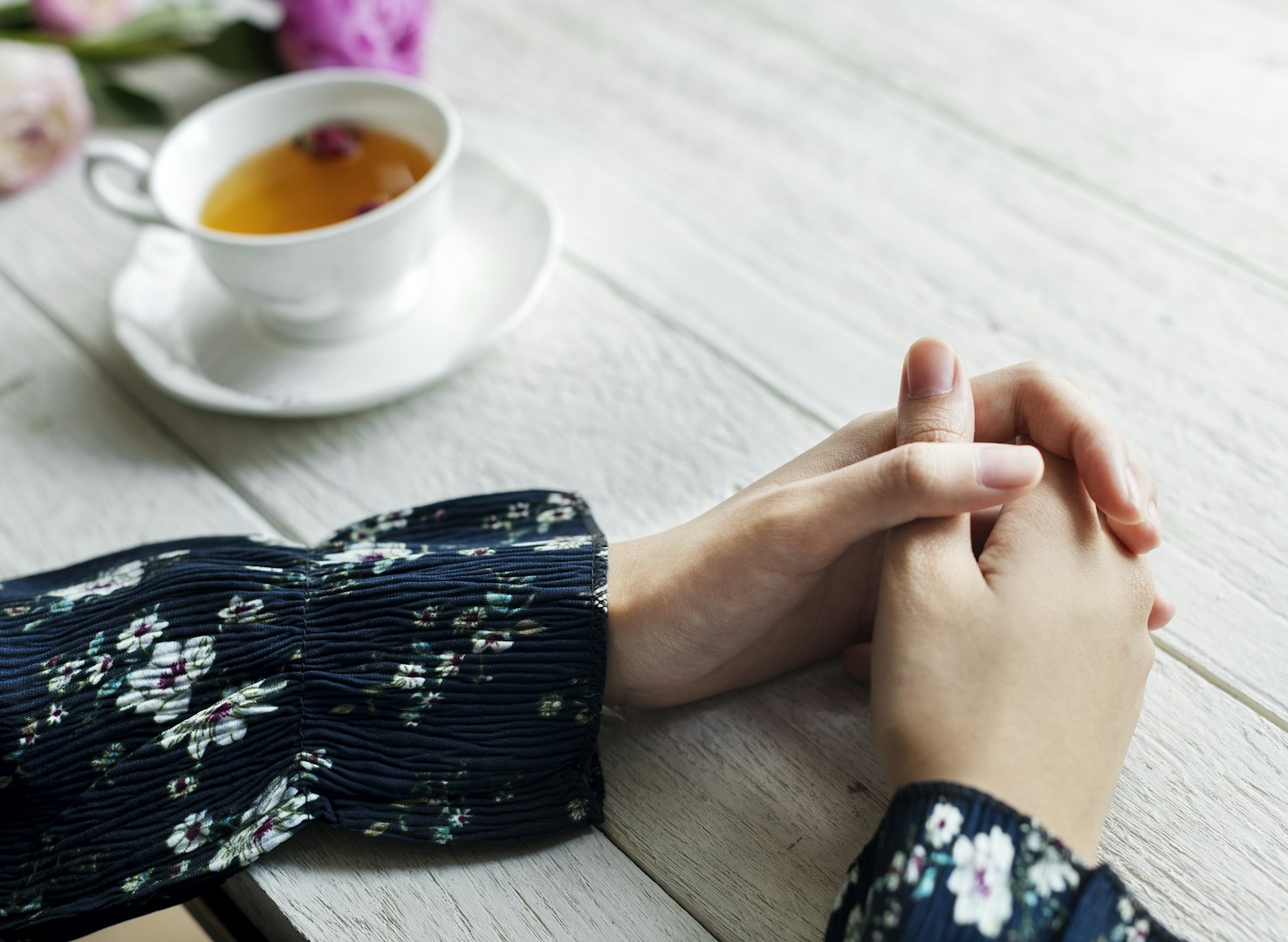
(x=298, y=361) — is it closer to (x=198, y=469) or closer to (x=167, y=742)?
(x=198, y=469)

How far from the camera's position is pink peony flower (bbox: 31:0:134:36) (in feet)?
3.30

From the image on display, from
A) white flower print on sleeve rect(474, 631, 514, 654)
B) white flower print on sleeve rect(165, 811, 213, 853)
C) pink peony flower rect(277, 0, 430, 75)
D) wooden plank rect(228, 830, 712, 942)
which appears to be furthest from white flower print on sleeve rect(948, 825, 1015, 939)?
pink peony flower rect(277, 0, 430, 75)

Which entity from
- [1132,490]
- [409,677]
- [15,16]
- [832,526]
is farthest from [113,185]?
[1132,490]

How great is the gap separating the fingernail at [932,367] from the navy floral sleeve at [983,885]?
0.21 metres

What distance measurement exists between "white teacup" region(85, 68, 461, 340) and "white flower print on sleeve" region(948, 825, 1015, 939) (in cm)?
52

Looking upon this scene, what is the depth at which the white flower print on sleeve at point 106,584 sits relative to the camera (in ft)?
1.96

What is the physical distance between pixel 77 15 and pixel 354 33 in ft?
0.98

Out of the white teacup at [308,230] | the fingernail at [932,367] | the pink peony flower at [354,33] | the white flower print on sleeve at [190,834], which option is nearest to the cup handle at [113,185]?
the white teacup at [308,230]

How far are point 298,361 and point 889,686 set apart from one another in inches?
19.5

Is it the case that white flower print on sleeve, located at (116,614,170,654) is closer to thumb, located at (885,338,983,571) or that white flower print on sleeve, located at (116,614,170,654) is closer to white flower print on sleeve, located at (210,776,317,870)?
white flower print on sleeve, located at (210,776,317,870)

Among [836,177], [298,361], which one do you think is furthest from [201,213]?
[836,177]

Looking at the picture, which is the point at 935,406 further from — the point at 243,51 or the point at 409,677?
the point at 243,51

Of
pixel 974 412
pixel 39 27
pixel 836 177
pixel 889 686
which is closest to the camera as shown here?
pixel 889 686

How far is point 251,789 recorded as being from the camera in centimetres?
54
